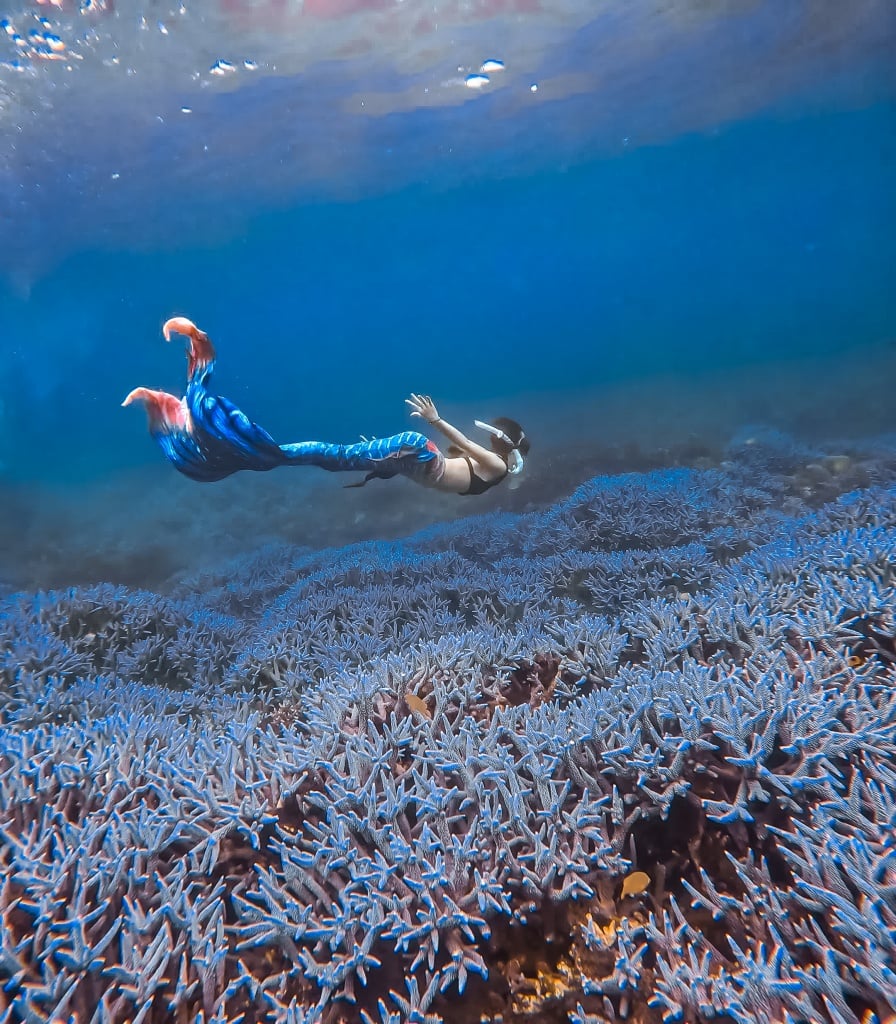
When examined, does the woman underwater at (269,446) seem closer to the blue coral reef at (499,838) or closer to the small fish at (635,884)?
the blue coral reef at (499,838)

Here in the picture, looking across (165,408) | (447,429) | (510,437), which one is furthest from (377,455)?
(165,408)

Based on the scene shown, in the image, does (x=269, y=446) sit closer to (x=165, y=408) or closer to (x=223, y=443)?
(x=223, y=443)

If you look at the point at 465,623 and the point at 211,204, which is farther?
the point at 211,204

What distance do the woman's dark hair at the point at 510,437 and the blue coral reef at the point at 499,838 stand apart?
2.33 m

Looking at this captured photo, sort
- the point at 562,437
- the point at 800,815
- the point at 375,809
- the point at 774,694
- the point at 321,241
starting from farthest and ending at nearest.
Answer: the point at 321,241
the point at 562,437
the point at 774,694
the point at 375,809
the point at 800,815

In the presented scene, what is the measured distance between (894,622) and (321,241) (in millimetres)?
54777

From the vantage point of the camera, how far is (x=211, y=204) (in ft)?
91.3

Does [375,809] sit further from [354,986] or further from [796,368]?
[796,368]

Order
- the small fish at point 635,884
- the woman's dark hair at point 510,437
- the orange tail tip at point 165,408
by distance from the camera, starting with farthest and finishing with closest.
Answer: the woman's dark hair at point 510,437
the orange tail tip at point 165,408
the small fish at point 635,884

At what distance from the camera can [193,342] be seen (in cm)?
393

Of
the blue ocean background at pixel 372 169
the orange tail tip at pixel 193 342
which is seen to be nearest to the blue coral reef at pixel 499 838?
the orange tail tip at pixel 193 342

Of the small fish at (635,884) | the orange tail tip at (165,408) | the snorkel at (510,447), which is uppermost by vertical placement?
the orange tail tip at (165,408)

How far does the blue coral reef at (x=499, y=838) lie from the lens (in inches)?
67.2

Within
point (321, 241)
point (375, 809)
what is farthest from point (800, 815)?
point (321, 241)
